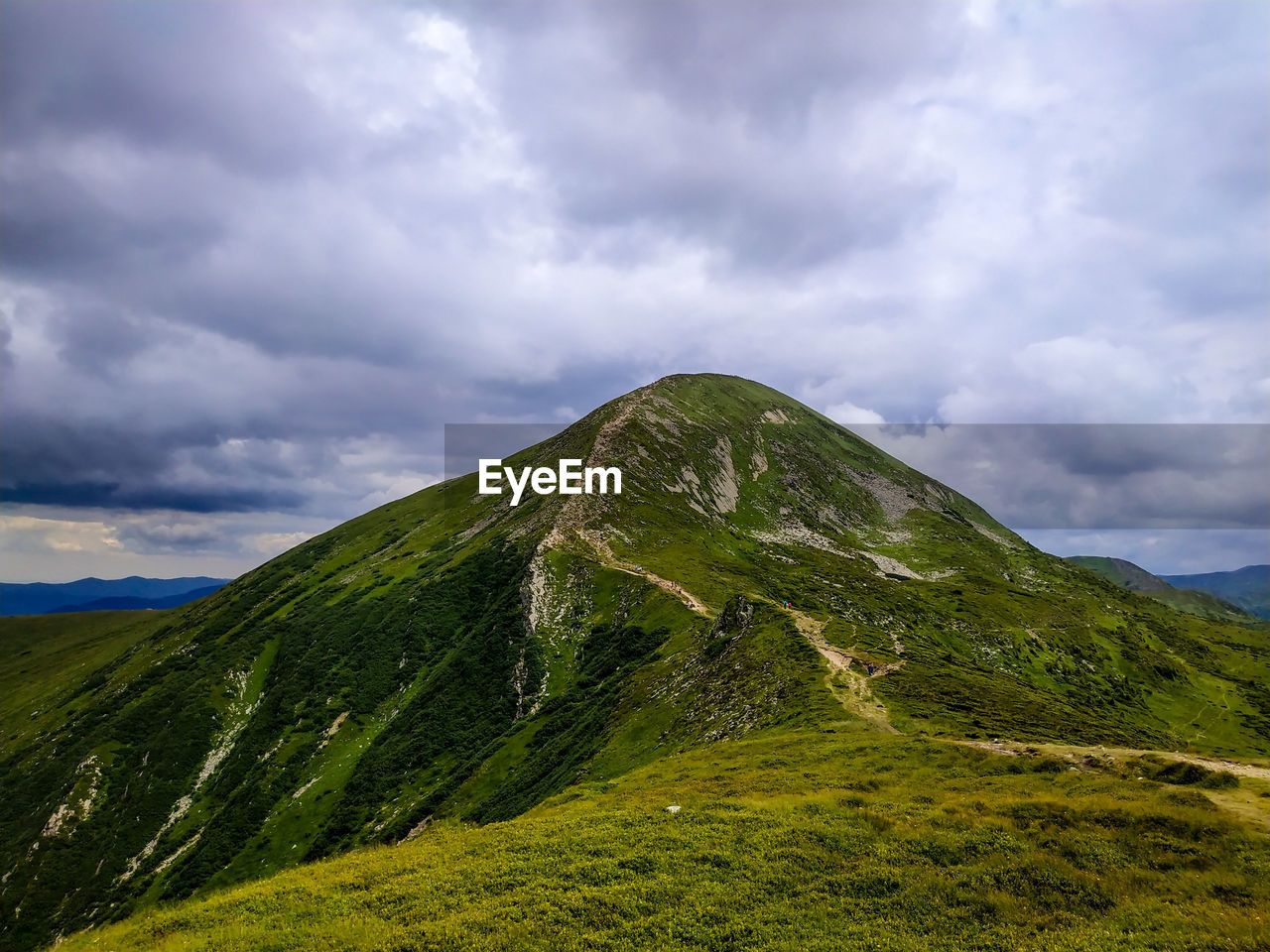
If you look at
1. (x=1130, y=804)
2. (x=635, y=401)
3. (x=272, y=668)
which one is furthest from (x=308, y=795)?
(x=635, y=401)

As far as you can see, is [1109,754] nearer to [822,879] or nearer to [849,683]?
[849,683]

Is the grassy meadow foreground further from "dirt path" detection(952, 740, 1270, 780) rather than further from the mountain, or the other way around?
"dirt path" detection(952, 740, 1270, 780)

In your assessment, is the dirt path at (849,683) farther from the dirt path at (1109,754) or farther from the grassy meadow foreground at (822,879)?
the grassy meadow foreground at (822,879)

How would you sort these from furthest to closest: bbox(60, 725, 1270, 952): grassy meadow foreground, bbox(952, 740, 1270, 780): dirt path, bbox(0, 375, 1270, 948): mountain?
bbox(952, 740, 1270, 780): dirt path, bbox(0, 375, 1270, 948): mountain, bbox(60, 725, 1270, 952): grassy meadow foreground

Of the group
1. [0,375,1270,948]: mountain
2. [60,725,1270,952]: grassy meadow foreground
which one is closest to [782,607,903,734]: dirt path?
[0,375,1270,948]: mountain

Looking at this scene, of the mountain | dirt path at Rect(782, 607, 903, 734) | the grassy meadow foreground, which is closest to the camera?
the grassy meadow foreground

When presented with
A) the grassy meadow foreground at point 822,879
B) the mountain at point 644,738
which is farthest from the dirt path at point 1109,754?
the grassy meadow foreground at point 822,879
